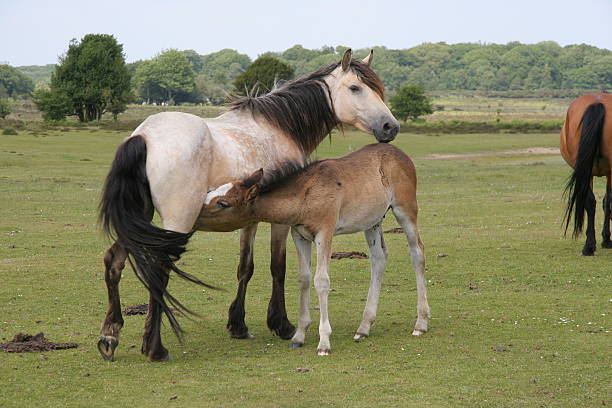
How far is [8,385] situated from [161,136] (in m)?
2.59

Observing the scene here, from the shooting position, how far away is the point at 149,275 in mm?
7133

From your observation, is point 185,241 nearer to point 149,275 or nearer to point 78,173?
point 149,275

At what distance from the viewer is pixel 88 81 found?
215 feet

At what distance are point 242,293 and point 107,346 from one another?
180cm

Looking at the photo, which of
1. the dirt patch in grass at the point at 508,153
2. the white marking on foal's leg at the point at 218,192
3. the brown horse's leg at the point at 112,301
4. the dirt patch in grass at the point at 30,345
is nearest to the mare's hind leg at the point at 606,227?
the white marking on foal's leg at the point at 218,192

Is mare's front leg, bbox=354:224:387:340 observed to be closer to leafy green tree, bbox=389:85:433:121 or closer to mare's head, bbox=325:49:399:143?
mare's head, bbox=325:49:399:143

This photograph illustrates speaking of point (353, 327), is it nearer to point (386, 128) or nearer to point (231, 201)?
point (386, 128)

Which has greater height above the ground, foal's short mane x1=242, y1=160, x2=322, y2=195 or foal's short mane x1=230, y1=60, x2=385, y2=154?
foal's short mane x1=230, y1=60, x2=385, y2=154

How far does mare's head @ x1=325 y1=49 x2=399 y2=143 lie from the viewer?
8758 millimetres

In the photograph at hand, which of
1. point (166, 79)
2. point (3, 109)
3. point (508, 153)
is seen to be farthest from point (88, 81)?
point (166, 79)

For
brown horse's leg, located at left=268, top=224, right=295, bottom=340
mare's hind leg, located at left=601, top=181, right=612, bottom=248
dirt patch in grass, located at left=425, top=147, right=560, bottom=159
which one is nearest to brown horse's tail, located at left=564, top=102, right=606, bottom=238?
mare's hind leg, located at left=601, top=181, right=612, bottom=248

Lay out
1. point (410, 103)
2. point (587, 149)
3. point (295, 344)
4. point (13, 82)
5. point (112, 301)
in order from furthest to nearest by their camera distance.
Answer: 1. point (13, 82)
2. point (410, 103)
3. point (587, 149)
4. point (295, 344)
5. point (112, 301)

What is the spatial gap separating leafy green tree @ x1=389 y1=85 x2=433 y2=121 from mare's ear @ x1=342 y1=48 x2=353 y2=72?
7094 cm

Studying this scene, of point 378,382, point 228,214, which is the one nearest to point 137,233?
point 228,214
